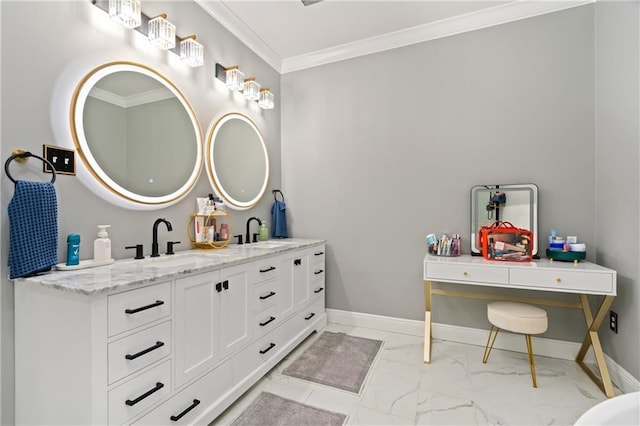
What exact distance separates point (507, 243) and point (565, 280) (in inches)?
16.1

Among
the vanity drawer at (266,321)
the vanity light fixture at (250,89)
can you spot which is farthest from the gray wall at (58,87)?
the vanity drawer at (266,321)

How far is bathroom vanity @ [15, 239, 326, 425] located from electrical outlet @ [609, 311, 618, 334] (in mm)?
2438

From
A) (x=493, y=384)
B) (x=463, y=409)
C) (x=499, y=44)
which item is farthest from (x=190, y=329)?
(x=499, y=44)

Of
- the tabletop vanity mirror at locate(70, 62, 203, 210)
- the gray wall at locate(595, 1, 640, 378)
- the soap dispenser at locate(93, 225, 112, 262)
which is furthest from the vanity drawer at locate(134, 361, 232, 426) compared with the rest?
the gray wall at locate(595, 1, 640, 378)

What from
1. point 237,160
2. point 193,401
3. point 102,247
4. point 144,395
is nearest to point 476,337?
point 193,401

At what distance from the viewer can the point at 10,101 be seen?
1.28 m

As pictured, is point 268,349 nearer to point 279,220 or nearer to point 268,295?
point 268,295

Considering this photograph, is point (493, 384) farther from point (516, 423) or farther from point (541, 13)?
point (541, 13)

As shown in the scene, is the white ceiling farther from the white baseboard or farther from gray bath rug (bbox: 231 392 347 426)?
gray bath rug (bbox: 231 392 347 426)

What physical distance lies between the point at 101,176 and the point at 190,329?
3.16ft

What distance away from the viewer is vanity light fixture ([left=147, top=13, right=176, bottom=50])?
1.81 metres

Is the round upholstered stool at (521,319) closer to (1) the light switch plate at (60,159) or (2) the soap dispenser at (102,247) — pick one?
(2) the soap dispenser at (102,247)

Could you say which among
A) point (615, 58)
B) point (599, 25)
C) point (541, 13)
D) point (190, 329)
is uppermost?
point (541, 13)

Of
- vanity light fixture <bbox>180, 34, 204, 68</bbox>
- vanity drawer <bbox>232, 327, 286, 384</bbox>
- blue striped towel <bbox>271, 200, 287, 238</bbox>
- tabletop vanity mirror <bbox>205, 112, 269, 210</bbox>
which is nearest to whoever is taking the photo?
vanity drawer <bbox>232, 327, 286, 384</bbox>
